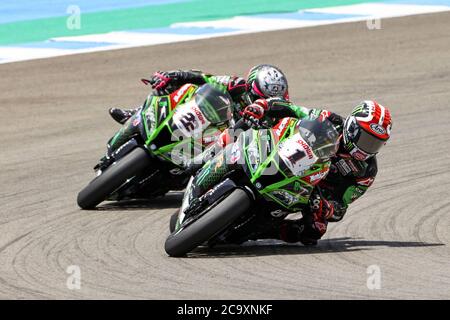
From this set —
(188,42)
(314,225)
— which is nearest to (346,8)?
(188,42)

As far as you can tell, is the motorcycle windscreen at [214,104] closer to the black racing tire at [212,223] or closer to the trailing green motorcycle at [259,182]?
the trailing green motorcycle at [259,182]

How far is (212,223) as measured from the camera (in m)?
9.00

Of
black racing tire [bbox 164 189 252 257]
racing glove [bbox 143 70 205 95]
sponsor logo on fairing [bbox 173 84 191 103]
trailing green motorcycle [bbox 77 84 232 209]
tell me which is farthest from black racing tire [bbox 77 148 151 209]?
black racing tire [bbox 164 189 252 257]

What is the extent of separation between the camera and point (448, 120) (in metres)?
15.8

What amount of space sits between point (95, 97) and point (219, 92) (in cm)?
691

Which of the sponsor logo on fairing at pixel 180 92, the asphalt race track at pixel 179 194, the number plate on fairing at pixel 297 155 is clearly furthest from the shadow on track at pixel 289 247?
the sponsor logo on fairing at pixel 180 92

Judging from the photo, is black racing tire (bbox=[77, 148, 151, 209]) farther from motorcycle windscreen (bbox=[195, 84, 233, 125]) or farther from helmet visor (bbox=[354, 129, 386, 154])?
helmet visor (bbox=[354, 129, 386, 154])

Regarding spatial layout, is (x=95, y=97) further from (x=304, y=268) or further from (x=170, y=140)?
(x=304, y=268)

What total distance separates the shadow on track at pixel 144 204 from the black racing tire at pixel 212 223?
2.24m

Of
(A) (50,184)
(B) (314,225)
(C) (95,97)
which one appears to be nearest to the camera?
(B) (314,225)

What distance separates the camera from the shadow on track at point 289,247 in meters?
9.45

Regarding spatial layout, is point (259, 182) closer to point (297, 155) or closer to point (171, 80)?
point (297, 155)

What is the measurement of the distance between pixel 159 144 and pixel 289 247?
203 centimetres

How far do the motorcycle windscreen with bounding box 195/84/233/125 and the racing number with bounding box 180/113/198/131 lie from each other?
13 centimetres
